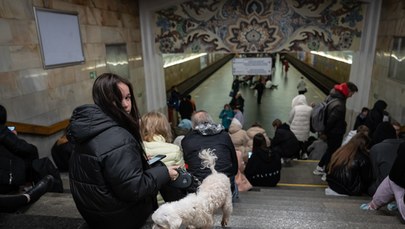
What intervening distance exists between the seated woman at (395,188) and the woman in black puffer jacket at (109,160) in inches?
79.7

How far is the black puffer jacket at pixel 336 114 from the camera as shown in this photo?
457 cm

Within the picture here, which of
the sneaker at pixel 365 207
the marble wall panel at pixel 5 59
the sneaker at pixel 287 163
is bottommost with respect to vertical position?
the sneaker at pixel 287 163

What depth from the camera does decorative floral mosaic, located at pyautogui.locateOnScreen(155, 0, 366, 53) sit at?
716 centimetres

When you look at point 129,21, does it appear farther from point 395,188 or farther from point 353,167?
point 395,188

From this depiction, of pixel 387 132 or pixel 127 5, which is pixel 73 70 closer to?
pixel 127 5

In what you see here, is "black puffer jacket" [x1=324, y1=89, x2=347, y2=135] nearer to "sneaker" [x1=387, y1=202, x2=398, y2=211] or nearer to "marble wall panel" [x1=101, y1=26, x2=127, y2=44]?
"sneaker" [x1=387, y1=202, x2=398, y2=211]

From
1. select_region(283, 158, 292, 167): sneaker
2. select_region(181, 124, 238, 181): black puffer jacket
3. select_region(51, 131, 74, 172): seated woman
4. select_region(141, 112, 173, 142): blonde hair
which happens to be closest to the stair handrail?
select_region(51, 131, 74, 172): seated woman

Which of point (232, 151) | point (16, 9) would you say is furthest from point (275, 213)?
point (16, 9)

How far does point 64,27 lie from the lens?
4684 millimetres

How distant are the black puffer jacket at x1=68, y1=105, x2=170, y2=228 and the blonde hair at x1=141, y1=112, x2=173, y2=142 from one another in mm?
902

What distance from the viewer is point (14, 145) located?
8.45ft

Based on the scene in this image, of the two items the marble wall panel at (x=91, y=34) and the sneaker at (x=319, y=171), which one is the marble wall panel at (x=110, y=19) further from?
the sneaker at (x=319, y=171)

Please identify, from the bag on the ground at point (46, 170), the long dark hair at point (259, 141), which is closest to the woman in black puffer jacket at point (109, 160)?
the bag on the ground at point (46, 170)

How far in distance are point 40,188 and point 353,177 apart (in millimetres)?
3468
